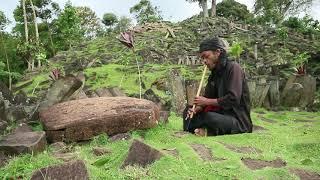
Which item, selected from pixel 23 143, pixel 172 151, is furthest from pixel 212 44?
pixel 23 143

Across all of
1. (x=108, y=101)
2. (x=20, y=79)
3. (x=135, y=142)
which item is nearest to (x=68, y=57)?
(x=20, y=79)

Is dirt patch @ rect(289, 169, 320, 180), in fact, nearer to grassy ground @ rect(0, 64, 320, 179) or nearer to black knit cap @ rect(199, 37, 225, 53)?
grassy ground @ rect(0, 64, 320, 179)

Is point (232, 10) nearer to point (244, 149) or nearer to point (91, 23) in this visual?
point (91, 23)

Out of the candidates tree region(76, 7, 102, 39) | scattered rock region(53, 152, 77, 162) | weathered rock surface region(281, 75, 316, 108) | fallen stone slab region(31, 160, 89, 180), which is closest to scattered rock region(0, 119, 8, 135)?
scattered rock region(53, 152, 77, 162)

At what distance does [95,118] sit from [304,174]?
90.5 inches

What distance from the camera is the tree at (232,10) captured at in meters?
42.8

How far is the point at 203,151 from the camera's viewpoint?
13.7ft

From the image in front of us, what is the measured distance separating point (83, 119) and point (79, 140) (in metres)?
0.24

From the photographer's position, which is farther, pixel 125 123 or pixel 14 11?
pixel 14 11

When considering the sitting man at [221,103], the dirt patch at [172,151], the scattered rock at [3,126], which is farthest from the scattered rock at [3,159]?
the sitting man at [221,103]

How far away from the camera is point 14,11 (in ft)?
108

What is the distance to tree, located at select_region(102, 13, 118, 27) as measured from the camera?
45.2 meters

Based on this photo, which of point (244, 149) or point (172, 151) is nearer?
point (172, 151)

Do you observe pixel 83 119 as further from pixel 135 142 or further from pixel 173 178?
pixel 173 178
